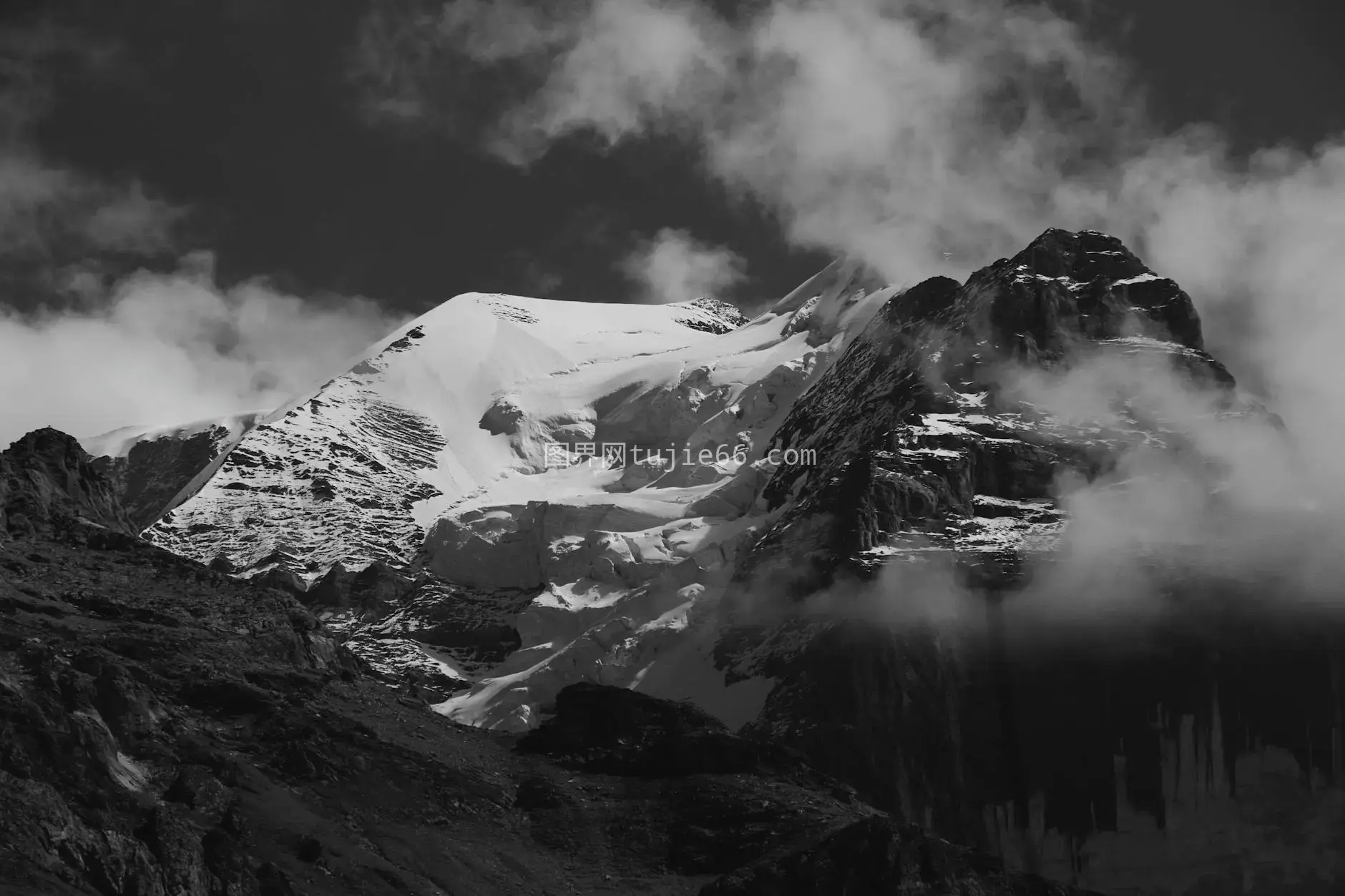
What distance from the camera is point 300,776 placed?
475ft

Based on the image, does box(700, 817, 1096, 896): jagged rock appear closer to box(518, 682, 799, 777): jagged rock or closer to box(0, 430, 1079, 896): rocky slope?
box(0, 430, 1079, 896): rocky slope

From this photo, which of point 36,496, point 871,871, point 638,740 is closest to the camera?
point 871,871

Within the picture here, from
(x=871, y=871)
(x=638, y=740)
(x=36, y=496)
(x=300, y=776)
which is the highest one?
(x=36, y=496)

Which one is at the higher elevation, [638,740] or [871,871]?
[638,740]

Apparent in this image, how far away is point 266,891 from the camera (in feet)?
388

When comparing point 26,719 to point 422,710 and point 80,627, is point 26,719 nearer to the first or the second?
point 80,627

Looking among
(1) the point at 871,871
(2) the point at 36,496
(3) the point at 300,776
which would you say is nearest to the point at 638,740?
(1) the point at 871,871

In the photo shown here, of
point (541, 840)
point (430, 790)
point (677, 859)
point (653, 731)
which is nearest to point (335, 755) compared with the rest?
point (430, 790)

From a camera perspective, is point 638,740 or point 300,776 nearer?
point 300,776

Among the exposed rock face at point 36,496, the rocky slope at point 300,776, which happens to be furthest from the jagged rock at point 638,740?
the exposed rock face at point 36,496

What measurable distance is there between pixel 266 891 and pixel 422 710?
6548 centimetres

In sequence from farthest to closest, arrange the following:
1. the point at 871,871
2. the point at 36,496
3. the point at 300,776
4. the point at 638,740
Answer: the point at 36,496 → the point at 638,740 → the point at 300,776 → the point at 871,871

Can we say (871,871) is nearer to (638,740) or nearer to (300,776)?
(638,740)

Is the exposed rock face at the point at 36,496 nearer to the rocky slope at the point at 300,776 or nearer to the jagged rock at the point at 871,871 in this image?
the rocky slope at the point at 300,776
